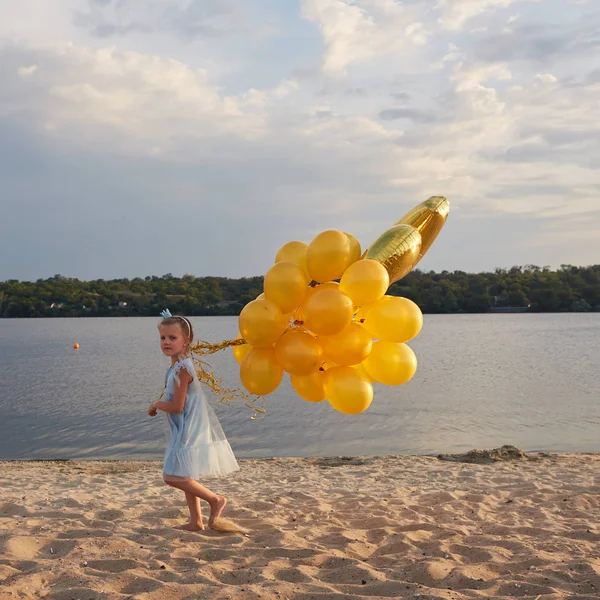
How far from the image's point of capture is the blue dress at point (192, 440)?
4723mm

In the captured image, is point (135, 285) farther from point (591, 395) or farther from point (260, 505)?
point (260, 505)

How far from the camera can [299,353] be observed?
4453mm

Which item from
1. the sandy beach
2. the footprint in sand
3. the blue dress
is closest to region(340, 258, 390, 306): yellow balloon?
the blue dress

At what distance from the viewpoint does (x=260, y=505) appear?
5.97m

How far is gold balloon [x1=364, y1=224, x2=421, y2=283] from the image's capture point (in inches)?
187

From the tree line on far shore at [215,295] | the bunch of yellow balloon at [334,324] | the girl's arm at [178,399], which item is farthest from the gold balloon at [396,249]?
the tree line on far shore at [215,295]

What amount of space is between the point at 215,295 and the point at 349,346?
62.4m

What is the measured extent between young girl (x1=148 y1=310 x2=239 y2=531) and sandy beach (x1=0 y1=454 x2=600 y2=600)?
50cm

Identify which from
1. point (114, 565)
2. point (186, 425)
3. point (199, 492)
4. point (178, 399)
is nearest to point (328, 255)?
point (178, 399)

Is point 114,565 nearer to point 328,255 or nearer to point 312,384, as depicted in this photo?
point 312,384

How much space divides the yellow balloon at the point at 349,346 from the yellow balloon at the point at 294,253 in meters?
0.74

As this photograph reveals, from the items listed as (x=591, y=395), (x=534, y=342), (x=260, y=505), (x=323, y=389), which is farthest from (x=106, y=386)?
(x=534, y=342)

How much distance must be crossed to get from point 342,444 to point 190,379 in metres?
8.63

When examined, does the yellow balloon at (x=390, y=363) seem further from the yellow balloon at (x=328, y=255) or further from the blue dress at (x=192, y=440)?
the blue dress at (x=192, y=440)
